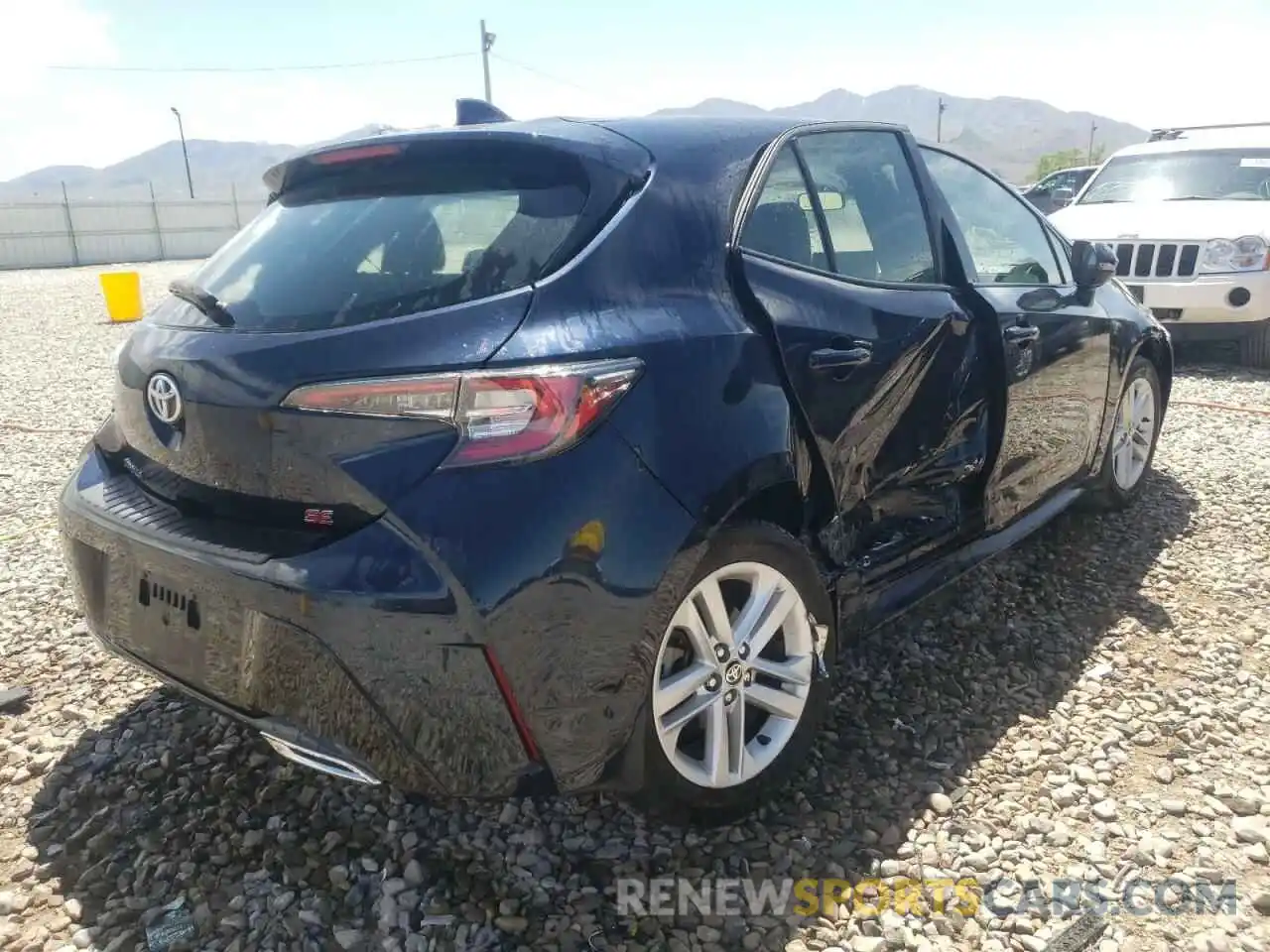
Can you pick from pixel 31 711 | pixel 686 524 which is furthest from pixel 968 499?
pixel 31 711

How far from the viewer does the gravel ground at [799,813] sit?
211cm

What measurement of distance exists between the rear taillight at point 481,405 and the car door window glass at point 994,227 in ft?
6.22

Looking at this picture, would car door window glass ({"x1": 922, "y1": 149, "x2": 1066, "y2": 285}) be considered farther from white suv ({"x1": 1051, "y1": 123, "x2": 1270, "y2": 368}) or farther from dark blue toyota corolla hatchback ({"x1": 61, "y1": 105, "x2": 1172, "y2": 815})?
white suv ({"x1": 1051, "y1": 123, "x2": 1270, "y2": 368})

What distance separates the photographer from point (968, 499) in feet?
10.4

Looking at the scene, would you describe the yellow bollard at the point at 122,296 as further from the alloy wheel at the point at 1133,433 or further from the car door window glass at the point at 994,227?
the alloy wheel at the point at 1133,433

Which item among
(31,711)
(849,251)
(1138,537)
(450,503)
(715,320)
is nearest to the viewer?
(450,503)

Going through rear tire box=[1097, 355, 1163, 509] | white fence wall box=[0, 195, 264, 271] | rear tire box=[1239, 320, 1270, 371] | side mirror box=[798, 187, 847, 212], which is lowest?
white fence wall box=[0, 195, 264, 271]

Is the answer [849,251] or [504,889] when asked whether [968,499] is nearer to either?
[849,251]

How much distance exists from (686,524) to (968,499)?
1509mm

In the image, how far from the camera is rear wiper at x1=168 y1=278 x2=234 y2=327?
2098mm

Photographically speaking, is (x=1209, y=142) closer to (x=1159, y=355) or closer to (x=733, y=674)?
(x=1159, y=355)

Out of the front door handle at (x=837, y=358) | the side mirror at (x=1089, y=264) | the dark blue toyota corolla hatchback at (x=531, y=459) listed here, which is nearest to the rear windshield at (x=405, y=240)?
the dark blue toyota corolla hatchback at (x=531, y=459)

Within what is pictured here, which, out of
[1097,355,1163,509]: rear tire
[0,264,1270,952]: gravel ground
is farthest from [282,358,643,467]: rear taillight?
→ [1097,355,1163,509]: rear tire

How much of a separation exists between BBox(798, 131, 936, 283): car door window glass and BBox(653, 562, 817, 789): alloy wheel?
3.11 feet
